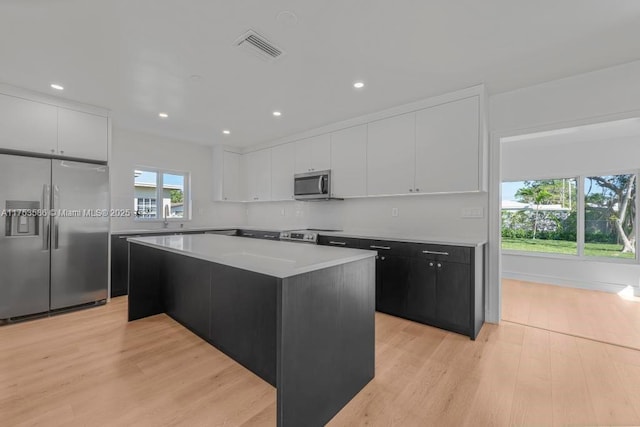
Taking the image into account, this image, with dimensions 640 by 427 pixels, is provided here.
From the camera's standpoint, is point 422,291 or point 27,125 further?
point 27,125

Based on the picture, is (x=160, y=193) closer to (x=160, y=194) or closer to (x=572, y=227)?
(x=160, y=194)

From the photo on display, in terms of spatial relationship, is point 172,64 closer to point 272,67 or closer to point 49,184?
point 272,67

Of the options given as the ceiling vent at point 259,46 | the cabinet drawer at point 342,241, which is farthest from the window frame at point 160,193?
the ceiling vent at point 259,46

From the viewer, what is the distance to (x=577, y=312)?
10.9 ft

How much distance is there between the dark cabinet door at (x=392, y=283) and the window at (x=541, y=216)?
354 cm

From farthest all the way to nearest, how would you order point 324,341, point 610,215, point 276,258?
point 610,215 < point 276,258 < point 324,341

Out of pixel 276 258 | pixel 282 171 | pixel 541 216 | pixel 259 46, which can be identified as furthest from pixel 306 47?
pixel 541 216

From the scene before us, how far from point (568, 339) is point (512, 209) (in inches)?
134

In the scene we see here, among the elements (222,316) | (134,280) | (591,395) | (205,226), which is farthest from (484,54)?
(205,226)

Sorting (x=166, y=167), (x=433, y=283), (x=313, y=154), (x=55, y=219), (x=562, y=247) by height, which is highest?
(x=313, y=154)

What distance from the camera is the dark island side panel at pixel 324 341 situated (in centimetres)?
134

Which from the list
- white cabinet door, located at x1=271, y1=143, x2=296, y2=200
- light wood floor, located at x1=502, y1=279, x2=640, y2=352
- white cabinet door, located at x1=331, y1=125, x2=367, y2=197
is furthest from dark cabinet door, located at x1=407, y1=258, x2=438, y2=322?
white cabinet door, located at x1=271, y1=143, x2=296, y2=200

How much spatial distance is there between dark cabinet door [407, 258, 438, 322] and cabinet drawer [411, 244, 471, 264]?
0.20 feet

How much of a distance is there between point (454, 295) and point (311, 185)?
2.45 meters
